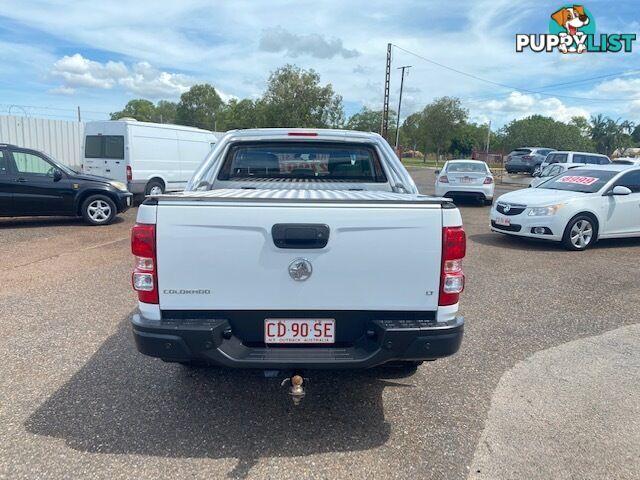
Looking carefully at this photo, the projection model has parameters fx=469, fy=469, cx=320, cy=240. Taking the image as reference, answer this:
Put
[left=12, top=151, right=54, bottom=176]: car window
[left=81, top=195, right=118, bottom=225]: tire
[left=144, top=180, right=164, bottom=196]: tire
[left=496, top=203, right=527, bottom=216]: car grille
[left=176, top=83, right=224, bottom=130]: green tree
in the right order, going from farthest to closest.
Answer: [left=176, top=83, right=224, bottom=130]: green tree
[left=144, top=180, right=164, bottom=196]: tire
[left=81, top=195, right=118, bottom=225]: tire
[left=12, top=151, right=54, bottom=176]: car window
[left=496, top=203, right=527, bottom=216]: car grille

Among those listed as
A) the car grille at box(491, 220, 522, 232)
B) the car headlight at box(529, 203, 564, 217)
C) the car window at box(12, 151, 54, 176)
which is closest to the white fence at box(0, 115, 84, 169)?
the car window at box(12, 151, 54, 176)

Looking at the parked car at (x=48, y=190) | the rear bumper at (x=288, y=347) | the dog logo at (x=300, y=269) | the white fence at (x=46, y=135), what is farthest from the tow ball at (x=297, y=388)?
the white fence at (x=46, y=135)

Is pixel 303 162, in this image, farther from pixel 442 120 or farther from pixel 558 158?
pixel 442 120

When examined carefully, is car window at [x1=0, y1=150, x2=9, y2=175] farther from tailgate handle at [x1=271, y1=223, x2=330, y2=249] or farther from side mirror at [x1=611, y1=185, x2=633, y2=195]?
side mirror at [x1=611, y1=185, x2=633, y2=195]

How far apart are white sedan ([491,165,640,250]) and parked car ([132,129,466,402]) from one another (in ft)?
21.2

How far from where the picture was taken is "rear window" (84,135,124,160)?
12.9m

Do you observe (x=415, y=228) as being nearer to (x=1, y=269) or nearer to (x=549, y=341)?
(x=549, y=341)

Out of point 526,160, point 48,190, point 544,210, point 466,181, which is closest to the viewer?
point 544,210

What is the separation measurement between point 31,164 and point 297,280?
9036 millimetres

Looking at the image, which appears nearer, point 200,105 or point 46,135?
point 46,135

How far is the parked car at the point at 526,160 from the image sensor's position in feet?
101

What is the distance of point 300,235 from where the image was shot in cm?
248

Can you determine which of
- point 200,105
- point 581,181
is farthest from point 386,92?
point 200,105

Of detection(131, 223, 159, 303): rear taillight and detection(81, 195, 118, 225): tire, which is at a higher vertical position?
detection(131, 223, 159, 303): rear taillight
